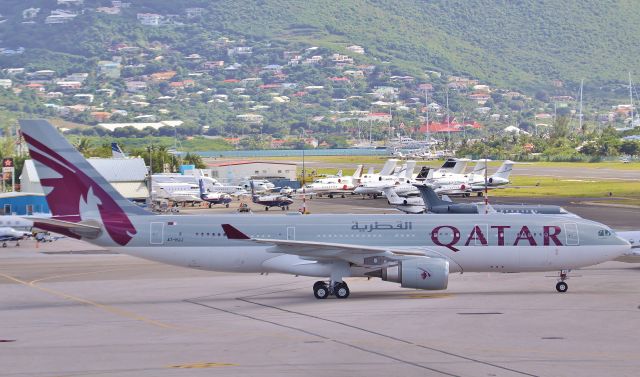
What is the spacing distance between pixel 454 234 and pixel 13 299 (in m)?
19.3

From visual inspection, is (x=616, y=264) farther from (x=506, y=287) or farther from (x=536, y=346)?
(x=536, y=346)

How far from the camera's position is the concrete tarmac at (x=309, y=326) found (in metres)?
31.9

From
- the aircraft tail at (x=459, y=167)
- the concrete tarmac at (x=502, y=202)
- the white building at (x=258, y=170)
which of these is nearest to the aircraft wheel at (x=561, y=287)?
the concrete tarmac at (x=502, y=202)

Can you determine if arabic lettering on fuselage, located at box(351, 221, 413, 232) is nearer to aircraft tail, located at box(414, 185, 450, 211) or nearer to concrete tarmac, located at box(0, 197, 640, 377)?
concrete tarmac, located at box(0, 197, 640, 377)

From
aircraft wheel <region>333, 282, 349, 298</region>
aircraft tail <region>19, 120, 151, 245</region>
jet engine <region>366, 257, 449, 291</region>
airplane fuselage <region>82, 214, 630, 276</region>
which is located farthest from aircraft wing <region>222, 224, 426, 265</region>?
aircraft tail <region>19, 120, 151, 245</region>

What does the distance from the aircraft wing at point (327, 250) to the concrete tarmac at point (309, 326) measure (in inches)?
70.8

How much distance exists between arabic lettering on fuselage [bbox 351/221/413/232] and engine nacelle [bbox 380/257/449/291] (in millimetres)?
2107

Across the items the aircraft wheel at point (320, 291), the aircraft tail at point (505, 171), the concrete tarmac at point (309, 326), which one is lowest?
the concrete tarmac at point (309, 326)

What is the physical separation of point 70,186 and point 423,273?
50.4ft

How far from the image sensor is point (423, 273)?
1783 inches

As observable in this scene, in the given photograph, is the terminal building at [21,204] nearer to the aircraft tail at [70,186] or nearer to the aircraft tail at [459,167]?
the aircraft tail at [70,186]

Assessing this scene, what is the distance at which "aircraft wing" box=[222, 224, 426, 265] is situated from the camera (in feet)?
148

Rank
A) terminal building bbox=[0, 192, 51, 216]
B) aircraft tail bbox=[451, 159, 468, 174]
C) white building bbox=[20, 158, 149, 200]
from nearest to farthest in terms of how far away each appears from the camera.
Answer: terminal building bbox=[0, 192, 51, 216], white building bbox=[20, 158, 149, 200], aircraft tail bbox=[451, 159, 468, 174]

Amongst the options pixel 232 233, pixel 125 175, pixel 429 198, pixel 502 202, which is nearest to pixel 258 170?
pixel 125 175
